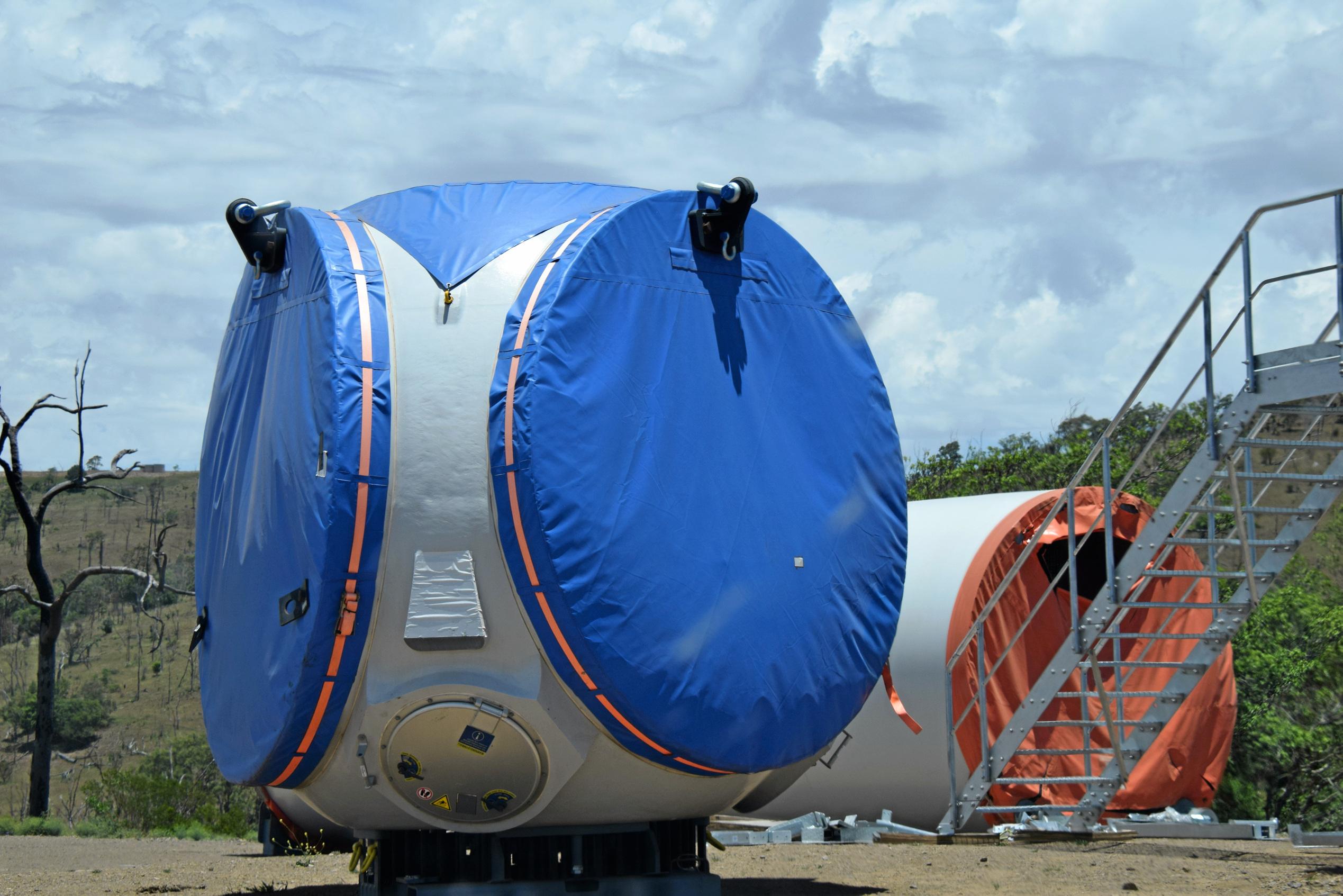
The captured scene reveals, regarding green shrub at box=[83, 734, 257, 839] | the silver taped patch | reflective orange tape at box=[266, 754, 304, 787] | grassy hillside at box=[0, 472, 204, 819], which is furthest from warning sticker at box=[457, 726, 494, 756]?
grassy hillside at box=[0, 472, 204, 819]

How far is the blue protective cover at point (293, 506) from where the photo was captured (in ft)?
25.5

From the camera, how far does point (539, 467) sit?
25.3 feet

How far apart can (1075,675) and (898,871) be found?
13.1 ft

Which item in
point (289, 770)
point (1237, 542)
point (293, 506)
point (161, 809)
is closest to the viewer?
point (293, 506)

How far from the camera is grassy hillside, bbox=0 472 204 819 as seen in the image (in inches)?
1795

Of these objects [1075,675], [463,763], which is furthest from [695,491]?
[1075,675]

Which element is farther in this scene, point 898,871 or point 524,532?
point 898,871

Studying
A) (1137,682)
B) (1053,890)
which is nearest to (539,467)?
(1053,890)

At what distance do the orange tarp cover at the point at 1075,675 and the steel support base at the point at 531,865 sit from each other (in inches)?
191

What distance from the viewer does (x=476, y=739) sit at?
786cm

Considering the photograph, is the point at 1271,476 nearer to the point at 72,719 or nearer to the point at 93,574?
the point at 93,574

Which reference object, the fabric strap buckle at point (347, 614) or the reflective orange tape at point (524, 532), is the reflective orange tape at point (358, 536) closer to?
the fabric strap buckle at point (347, 614)

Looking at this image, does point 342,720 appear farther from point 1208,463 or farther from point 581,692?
point 1208,463

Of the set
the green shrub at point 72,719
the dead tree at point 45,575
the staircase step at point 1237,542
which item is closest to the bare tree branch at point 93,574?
the dead tree at point 45,575
